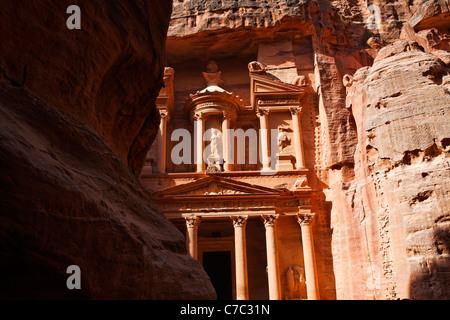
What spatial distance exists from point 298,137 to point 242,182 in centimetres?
431

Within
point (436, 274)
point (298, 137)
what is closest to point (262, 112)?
point (298, 137)

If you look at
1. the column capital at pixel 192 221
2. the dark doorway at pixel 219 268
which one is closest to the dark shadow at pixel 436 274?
the column capital at pixel 192 221

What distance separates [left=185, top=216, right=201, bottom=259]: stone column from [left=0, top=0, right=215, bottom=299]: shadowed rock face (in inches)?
507

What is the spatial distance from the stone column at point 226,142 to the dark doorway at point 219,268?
416 centimetres

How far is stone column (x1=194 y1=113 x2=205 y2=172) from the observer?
20305mm

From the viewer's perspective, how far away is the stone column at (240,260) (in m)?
16.6

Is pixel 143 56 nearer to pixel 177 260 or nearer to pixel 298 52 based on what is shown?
pixel 177 260

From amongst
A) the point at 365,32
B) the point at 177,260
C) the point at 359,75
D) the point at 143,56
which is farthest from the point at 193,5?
the point at 177,260

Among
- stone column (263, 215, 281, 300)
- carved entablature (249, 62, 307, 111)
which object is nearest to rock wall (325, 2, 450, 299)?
stone column (263, 215, 281, 300)

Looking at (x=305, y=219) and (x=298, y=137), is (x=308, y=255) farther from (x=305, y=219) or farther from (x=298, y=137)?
(x=298, y=137)

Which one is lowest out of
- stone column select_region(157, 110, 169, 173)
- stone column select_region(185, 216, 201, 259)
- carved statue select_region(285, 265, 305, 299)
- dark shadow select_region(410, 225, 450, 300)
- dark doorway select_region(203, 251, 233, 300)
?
dark shadow select_region(410, 225, 450, 300)

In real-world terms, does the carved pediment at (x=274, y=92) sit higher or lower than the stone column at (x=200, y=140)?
higher

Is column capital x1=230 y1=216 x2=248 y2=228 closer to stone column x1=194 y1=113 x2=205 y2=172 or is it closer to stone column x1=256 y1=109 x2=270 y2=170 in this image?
stone column x1=256 y1=109 x2=270 y2=170

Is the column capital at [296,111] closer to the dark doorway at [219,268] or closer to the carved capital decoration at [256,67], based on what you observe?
the carved capital decoration at [256,67]
